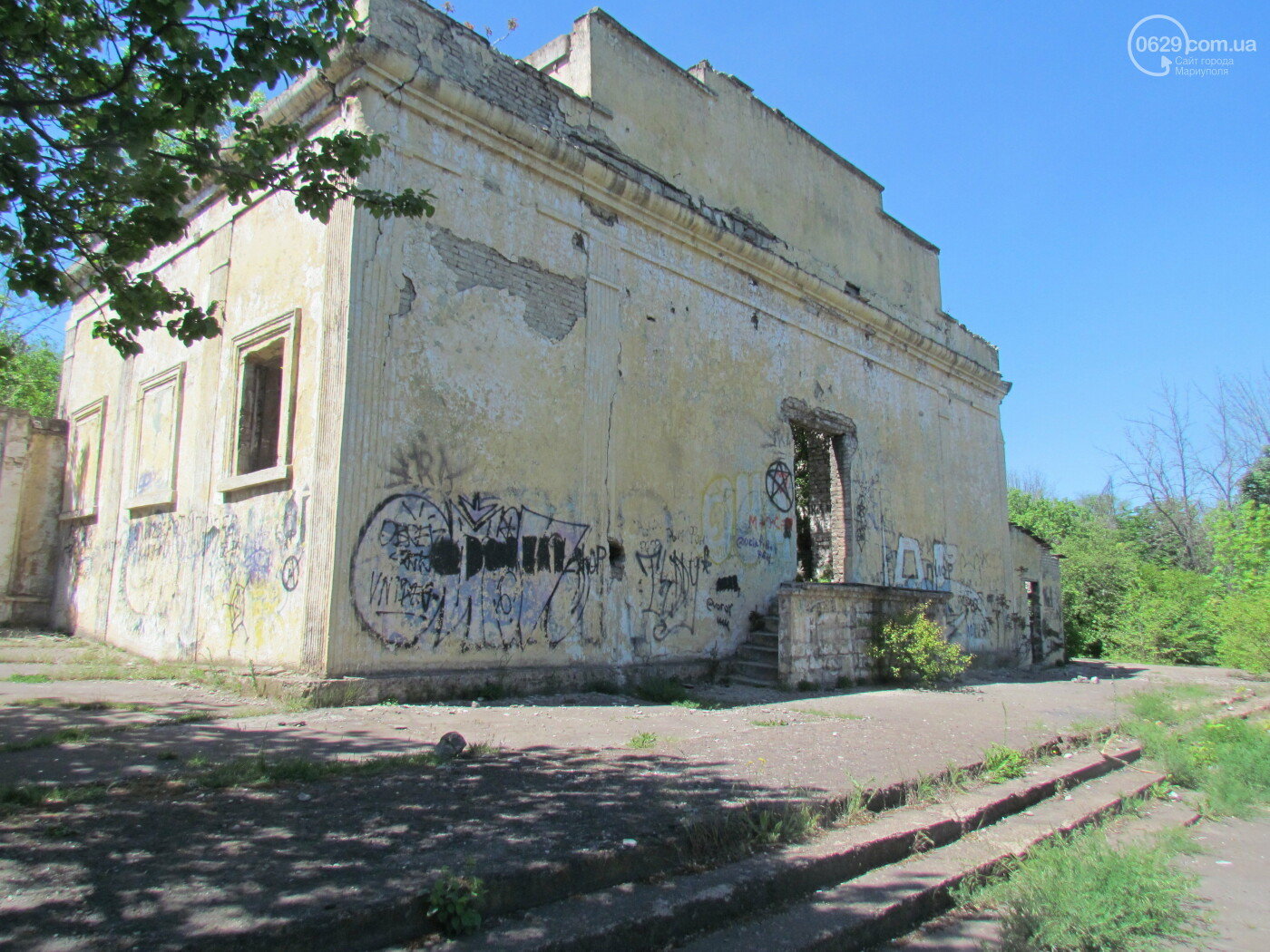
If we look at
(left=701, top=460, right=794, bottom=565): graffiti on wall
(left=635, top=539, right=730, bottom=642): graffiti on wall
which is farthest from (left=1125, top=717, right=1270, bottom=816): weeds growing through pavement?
(left=701, top=460, right=794, bottom=565): graffiti on wall

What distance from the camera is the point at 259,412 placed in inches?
339

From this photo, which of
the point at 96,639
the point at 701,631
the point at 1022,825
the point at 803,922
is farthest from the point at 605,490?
the point at 96,639

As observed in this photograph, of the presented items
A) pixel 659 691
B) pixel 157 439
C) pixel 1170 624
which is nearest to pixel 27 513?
pixel 157 439

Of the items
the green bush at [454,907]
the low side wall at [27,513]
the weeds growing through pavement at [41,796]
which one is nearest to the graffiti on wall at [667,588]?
the weeds growing through pavement at [41,796]

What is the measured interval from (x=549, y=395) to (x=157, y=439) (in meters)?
5.15

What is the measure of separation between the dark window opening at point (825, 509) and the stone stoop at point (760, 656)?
8.12ft

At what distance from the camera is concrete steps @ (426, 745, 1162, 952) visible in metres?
2.72

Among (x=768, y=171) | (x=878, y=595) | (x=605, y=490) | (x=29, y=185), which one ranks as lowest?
(x=878, y=595)

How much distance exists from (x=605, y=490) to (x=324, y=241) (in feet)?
12.2

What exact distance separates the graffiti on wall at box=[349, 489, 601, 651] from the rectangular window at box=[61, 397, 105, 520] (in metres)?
6.82

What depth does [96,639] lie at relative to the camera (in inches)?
415

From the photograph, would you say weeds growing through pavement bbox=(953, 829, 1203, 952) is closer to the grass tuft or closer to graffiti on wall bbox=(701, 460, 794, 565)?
the grass tuft

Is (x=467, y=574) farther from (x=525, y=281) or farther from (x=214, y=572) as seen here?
(x=525, y=281)

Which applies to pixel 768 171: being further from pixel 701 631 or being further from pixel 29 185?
pixel 29 185
